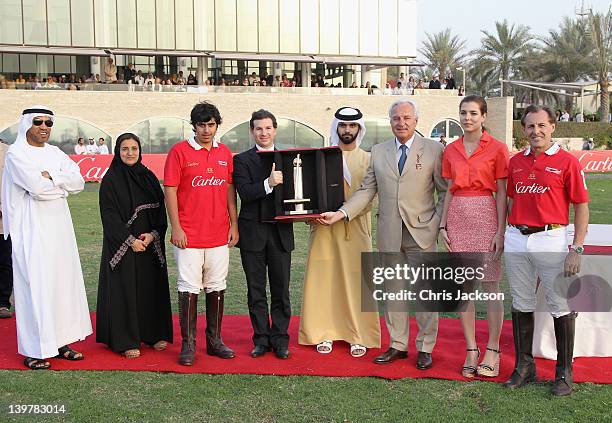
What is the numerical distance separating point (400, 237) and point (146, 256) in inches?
88.1

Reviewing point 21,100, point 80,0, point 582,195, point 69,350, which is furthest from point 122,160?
point 80,0

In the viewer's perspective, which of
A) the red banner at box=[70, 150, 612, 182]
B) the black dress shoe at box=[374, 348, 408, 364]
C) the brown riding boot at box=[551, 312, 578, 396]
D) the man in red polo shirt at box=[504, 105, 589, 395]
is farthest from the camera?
the red banner at box=[70, 150, 612, 182]

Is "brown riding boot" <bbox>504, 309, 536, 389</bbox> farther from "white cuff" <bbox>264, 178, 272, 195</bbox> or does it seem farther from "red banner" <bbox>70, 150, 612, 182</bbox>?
"red banner" <bbox>70, 150, 612, 182</bbox>

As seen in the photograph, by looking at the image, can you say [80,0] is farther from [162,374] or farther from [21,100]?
[162,374]

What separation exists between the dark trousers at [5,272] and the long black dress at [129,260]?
6.56 feet

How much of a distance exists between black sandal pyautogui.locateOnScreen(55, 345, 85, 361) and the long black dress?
0.28 meters

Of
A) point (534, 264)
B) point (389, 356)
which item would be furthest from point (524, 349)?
point (389, 356)

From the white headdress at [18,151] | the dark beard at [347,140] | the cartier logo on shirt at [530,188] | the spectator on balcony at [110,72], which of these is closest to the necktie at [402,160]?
the dark beard at [347,140]

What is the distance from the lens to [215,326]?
20.7 ft

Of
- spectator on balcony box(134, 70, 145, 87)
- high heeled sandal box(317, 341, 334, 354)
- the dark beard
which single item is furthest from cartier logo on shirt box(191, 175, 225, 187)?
spectator on balcony box(134, 70, 145, 87)

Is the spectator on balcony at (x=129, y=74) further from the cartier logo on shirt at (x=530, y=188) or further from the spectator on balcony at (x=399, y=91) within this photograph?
the cartier logo on shirt at (x=530, y=188)

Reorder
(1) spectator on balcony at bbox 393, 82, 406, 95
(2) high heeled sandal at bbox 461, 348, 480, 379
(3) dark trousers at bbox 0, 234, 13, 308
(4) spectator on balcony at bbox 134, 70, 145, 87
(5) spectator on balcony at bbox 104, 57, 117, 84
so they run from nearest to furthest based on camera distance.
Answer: (2) high heeled sandal at bbox 461, 348, 480, 379
(3) dark trousers at bbox 0, 234, 13, 308
(4) spectator on balcony at bbox 134, 70, 145, 87
(5) spectator on balcony at bbox 104, 57, 117, 84
(1) spectator on balcony at bbox 393, 82, 406, 95

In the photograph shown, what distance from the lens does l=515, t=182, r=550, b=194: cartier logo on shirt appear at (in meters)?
5.16

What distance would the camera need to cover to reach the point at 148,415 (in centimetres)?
498
